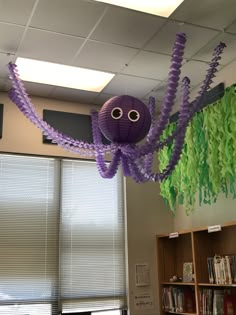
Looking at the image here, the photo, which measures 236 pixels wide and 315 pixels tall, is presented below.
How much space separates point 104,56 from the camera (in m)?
4.06

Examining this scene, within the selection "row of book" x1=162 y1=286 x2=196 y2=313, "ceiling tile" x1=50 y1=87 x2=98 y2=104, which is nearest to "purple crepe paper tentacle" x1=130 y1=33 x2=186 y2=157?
"ceiling tile" x1=50 y1=87 x2=98 y2=104

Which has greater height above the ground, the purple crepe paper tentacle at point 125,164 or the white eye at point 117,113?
the white eye at point 117,113

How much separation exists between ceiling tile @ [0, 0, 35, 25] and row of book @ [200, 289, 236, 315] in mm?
3063

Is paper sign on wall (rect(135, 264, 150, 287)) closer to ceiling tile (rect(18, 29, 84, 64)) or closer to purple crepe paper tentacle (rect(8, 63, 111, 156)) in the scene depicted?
purple crepe paper tentacle (rect(8, 63, 111, 156))

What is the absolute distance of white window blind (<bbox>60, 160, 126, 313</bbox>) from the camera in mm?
4680

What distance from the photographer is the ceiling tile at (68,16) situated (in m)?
3.28

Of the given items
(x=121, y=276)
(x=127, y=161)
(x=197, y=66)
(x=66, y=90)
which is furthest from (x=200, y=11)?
(x=121, y=276)

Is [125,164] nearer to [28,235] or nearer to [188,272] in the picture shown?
[28,235]

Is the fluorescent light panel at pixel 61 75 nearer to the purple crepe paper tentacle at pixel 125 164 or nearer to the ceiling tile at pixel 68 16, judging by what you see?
the ceiling tile at pixel 68 16

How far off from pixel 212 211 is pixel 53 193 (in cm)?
182

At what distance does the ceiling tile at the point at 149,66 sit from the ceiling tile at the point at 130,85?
0.12 m

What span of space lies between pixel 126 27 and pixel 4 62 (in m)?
1.34

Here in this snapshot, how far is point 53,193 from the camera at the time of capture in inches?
191

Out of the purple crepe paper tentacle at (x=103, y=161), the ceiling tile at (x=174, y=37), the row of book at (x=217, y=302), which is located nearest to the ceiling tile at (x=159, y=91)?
the ceiling tile at (x=174, y=37)
